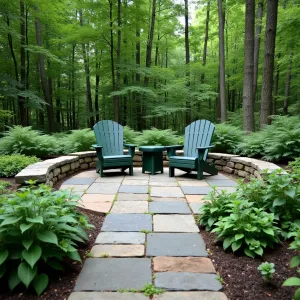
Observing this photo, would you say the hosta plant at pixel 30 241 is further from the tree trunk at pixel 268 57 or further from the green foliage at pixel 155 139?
the tree trunk at pixel 268 57

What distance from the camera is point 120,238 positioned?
204 centimetres

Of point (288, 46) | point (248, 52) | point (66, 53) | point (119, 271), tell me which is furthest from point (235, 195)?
point (66, 53)

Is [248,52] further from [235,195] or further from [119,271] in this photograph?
[119,271]

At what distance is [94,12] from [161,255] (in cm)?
865

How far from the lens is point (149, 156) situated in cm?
465

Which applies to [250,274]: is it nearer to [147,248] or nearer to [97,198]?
[147,248]

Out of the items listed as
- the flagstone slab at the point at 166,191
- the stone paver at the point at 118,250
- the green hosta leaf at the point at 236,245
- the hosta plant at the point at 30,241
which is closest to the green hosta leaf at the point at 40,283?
the hosta plant at the point at 30,241

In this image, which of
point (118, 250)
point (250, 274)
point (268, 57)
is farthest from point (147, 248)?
point (268, 57)

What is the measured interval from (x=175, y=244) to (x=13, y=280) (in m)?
1.07

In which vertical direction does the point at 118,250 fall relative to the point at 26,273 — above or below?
below

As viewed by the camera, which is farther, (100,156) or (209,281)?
(100,156)

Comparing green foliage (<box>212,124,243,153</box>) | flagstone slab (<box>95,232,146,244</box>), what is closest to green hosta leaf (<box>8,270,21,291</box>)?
flagstone slab (<box>95,232,146,244</box>)

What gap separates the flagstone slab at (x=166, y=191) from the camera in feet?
10.8

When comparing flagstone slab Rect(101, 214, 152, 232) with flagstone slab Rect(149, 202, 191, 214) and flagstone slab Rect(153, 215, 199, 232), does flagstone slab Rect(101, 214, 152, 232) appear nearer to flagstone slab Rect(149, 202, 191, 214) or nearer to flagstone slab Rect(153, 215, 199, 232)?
flagstone slab Rect(153, 215, 199, 232)
